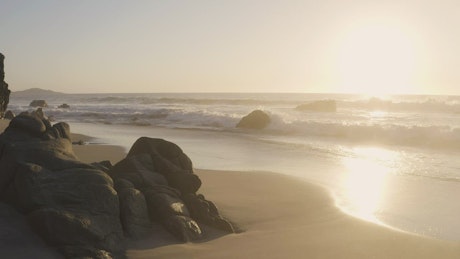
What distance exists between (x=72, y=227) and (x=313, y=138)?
67.9ft

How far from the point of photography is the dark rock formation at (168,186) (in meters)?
7.34

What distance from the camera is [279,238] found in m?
7.34

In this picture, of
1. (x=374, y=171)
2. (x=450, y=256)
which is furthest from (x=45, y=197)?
(x=374, y=171)

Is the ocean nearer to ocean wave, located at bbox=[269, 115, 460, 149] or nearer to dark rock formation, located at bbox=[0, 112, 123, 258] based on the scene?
ocean wave, located at bbox=[269, 115, 460, 149]

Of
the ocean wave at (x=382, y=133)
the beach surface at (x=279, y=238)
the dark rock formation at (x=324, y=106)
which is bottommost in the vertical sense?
the beach surface at (x=279, y=238)

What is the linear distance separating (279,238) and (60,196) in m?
3.57

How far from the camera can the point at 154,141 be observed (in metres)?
9.43

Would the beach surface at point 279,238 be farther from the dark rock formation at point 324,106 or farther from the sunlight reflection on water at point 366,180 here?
the dark rock formation at point 324,106

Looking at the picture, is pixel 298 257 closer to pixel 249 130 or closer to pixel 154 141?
pixel 154 141

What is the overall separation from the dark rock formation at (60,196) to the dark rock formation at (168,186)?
89 centimetres

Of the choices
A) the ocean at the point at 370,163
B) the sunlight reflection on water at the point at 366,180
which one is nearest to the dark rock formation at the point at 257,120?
the ocean at the point at 370,163

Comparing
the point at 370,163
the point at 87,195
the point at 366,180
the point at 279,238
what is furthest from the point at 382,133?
the point at 87,195

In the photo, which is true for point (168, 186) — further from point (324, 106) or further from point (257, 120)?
point (324, 106)

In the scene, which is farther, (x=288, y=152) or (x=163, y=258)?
(x=288, y=152)
